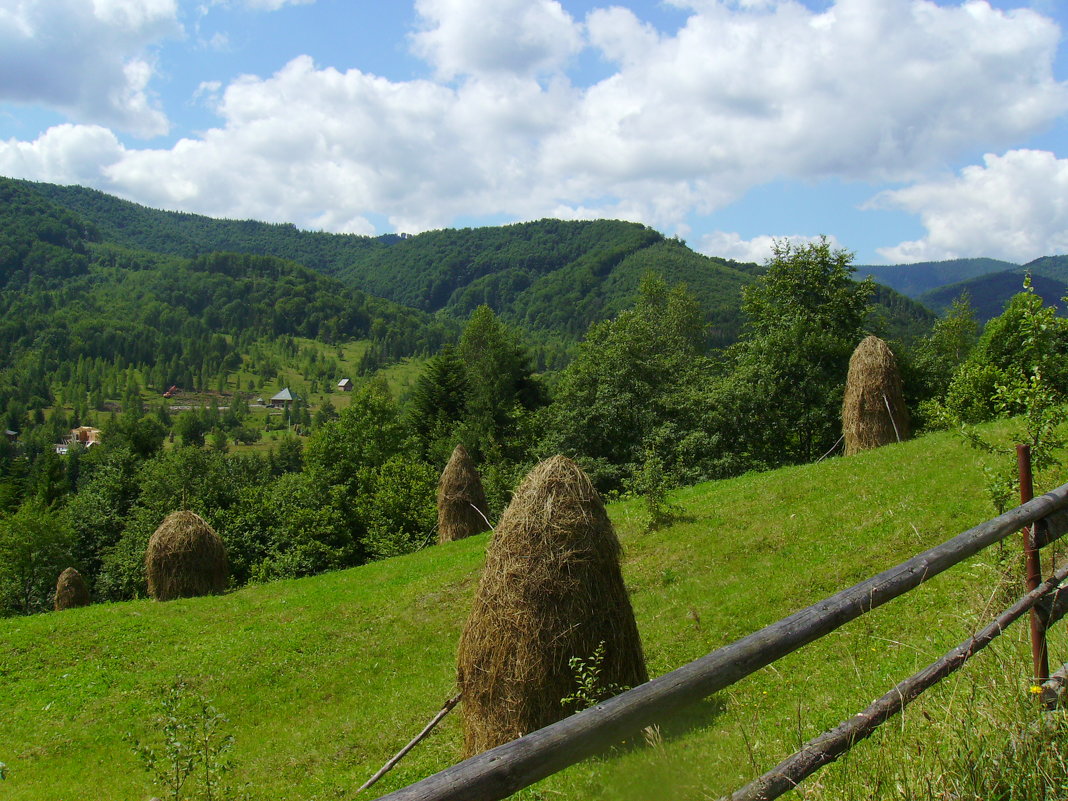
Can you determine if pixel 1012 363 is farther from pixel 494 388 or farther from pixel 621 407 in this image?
pixel 494 388

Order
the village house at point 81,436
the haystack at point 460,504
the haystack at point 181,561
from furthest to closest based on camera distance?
the village house at point 81,436, the haystack at point 460,504, the haystack at point 181,561

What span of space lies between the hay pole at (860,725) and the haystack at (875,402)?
1884 centimetres

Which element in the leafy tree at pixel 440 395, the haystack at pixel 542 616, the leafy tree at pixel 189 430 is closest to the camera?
the haystack at pixel 542 616

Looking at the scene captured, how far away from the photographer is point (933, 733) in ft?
11.6

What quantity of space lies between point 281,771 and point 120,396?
188662 mm

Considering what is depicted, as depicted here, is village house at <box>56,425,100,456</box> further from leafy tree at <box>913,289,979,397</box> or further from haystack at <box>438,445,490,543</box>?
leafy tree at <box>913,289,979,397</box>

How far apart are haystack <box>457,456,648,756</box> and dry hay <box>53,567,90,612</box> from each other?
73.3ft

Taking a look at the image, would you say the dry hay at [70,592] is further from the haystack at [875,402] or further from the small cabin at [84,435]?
the small cabin at [84,435]

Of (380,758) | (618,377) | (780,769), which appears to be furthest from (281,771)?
(618,377)

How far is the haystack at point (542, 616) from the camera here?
769 cm

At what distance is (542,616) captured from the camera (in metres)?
7.71

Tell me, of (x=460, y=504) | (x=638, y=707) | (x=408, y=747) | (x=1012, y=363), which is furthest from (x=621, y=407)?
(x=638, y=707)

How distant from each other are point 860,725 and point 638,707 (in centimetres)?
124

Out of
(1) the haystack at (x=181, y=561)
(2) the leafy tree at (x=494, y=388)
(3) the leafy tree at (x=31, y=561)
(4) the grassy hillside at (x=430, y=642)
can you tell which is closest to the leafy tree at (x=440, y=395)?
(2) the leafy tree at (x=494, y=388)
